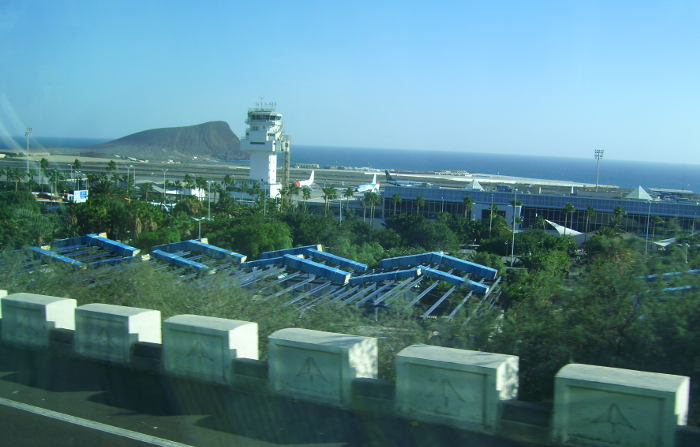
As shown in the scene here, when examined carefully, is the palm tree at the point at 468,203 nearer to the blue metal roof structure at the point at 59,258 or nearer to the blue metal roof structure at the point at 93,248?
the blue metal roof structure at the point at 93,248

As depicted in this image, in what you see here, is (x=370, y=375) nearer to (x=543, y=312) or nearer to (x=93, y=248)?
(x=543, y=312)

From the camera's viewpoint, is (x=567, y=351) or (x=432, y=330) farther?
(x=432, y=330)

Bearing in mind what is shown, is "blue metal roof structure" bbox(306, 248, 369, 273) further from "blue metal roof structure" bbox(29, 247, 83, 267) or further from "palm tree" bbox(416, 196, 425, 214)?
"palm tree" bbox(416, 196, 425, 214)

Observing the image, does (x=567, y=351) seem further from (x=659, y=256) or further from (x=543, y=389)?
(x=659, y=256)

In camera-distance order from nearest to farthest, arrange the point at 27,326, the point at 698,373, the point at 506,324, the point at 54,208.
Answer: the point at 698,373 → the point at 506,324 → the point at 27,326 → the point at 54,208

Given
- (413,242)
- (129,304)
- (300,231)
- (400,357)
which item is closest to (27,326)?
(129,304)

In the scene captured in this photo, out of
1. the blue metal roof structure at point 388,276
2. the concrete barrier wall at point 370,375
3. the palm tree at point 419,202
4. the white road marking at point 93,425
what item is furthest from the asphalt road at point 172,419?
the palm tree at point 419,202
